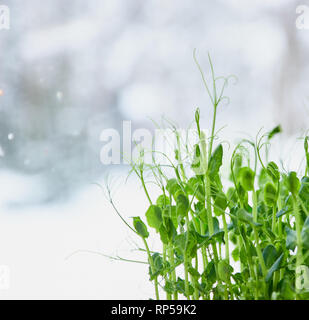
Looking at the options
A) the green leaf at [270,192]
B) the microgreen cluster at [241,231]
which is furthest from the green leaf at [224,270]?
the green leaf at [270,192]

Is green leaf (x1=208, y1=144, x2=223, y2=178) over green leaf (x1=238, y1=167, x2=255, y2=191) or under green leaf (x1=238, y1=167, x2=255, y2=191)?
over

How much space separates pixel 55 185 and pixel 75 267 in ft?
0.58

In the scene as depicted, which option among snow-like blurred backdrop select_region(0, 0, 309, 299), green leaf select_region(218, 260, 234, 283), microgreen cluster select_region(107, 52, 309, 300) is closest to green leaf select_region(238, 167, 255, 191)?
microgreen cluster select_region(107, 52, 309, 300)

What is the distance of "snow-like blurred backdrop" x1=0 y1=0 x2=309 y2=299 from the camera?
0.91 m

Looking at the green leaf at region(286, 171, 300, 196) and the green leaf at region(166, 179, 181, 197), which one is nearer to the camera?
the green leaf at region(286, 171, 300, 196)

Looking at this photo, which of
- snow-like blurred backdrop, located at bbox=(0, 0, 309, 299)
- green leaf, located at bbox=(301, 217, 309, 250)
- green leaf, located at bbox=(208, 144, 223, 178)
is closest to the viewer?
green leaf, located at bbox=(301, 217, 309, 250)

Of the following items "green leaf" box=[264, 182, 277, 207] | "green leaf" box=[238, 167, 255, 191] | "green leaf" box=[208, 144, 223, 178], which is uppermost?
"green leaf" box=[208, 144, 223, 178]

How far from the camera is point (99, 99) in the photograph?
3.07 ft

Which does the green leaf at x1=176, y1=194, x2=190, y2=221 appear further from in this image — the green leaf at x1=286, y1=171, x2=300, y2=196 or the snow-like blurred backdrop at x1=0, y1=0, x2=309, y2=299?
the snow-like blurred backdrop at x1=0, y1=0, x2=309, y2=299

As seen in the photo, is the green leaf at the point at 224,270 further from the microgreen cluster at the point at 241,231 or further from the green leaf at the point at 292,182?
the green leaf at the point at 292,182

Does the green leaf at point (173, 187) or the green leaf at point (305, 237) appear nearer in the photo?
the green leaf at point (305, 237)

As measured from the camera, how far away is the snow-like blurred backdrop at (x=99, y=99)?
0.91 m

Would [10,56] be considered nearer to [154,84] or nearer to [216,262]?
[154,84]

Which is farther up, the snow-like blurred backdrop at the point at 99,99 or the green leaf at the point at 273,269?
the snow-like blurred backdrop at the point at 99,99
